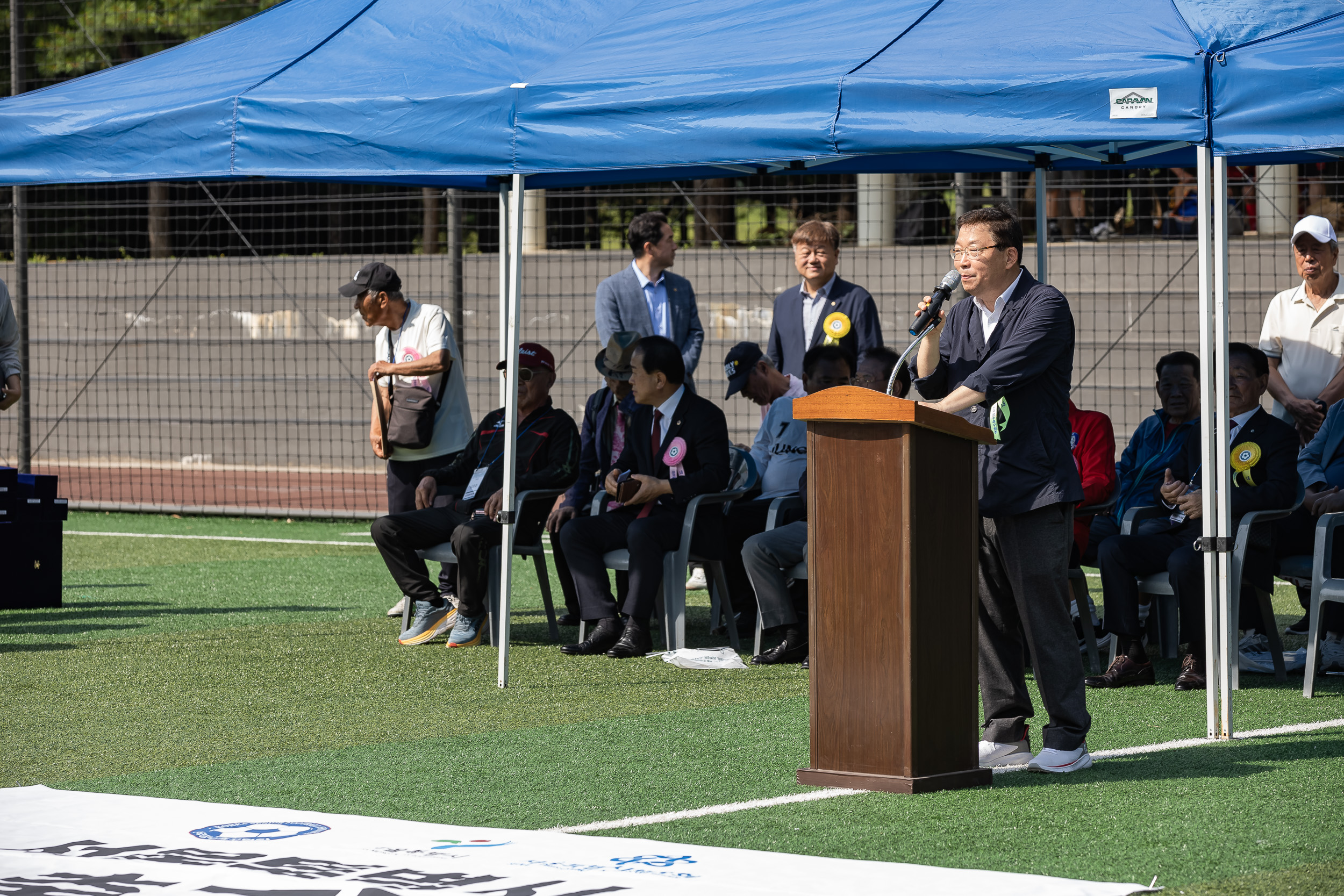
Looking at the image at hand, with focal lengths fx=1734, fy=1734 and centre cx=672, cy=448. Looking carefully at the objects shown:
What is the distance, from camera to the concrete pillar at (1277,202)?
44.4 feet

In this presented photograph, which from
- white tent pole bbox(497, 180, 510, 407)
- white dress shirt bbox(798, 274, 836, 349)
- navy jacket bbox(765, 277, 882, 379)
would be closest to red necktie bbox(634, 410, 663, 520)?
white tent pole bbox(497, 180, 510, 407)

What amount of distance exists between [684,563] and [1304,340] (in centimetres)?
303

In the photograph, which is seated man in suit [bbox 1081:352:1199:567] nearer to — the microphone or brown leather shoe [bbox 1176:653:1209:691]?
brown leather shoe [bbox 1176:653:1209:691]

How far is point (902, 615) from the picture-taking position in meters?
4.68

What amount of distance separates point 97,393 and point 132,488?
69.9 inches

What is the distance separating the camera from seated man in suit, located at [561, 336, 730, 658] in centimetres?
735

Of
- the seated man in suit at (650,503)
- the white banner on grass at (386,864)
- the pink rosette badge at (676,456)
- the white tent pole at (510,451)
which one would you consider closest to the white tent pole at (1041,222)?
the seated man in suit at (650,503)

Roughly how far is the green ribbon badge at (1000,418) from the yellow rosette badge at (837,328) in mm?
3258

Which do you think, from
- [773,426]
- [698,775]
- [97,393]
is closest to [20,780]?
[698,775]

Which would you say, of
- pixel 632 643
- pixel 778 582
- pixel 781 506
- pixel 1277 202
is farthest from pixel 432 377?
pixel 1277 202

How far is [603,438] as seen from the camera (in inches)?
309

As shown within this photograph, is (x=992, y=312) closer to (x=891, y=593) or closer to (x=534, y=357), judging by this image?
(x=891, y=593)

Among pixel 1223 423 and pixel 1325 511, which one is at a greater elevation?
pixel 1223 423

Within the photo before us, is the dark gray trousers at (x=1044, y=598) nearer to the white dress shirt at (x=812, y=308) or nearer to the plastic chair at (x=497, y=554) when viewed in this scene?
the plastic chair at (x=497, y=554)
